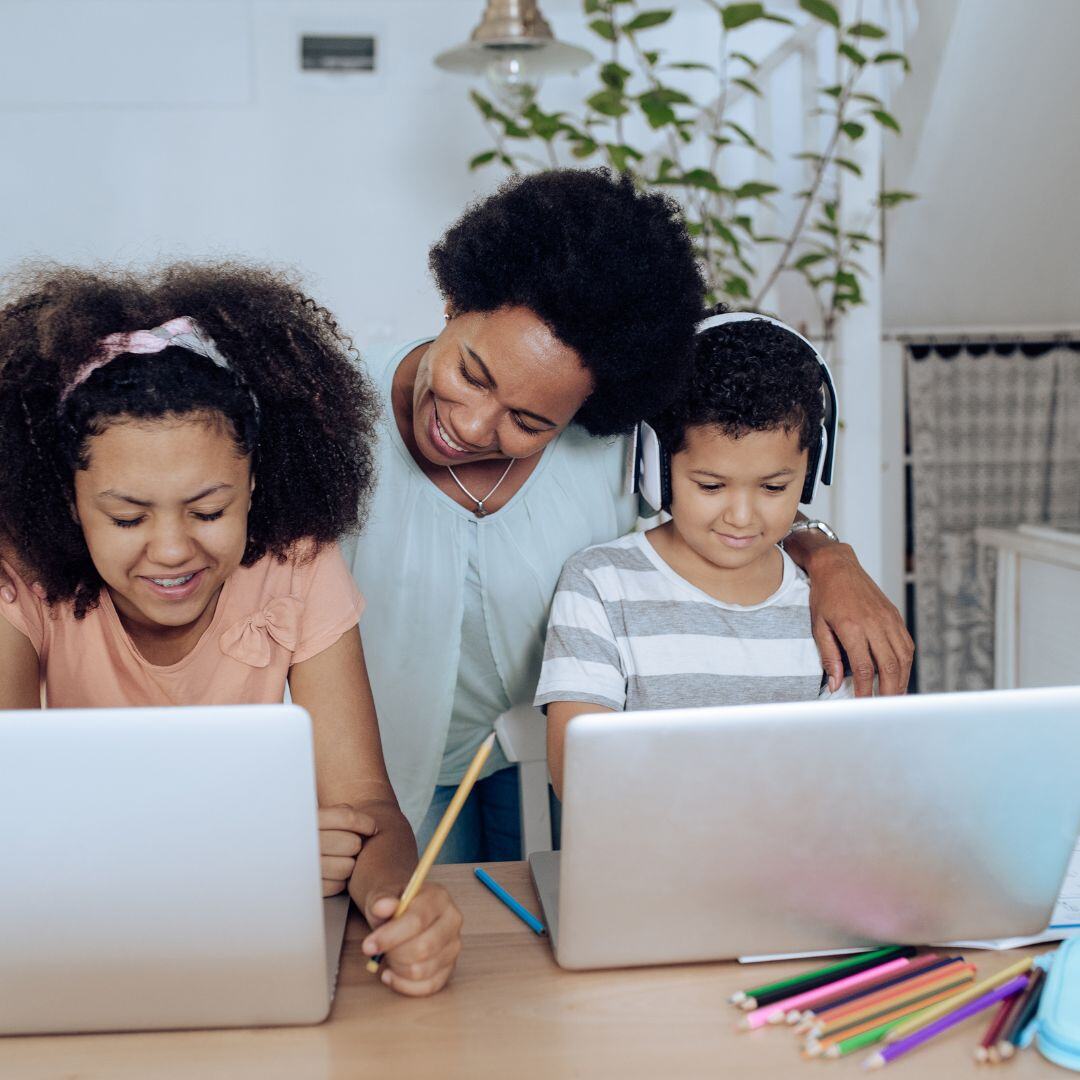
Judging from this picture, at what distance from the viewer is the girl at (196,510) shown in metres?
1.03

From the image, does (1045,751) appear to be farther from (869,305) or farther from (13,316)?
(869,305)

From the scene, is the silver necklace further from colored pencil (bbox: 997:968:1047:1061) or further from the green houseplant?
the green houseplant

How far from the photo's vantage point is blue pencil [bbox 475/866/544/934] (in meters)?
0.95

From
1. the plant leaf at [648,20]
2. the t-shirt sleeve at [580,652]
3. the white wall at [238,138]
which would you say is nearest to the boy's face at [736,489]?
the t-shirt sleeve at [580,652]

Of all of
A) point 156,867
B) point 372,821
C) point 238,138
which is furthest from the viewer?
point 238,138

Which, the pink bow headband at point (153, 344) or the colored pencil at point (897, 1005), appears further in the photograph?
the pink bow headband at point (153, 344)

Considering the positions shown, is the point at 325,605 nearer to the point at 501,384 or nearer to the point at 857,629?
the point at 501,384

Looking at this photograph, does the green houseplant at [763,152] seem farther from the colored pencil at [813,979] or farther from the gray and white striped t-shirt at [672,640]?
the colored pencil at [813,979]

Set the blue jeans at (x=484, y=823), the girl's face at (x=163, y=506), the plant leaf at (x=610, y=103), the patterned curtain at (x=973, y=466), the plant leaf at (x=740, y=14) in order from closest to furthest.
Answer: the girl's face at (x=163, y=506)
the blue jeans at (x=484, y=823)
the plant leaf at (x=740, y=14)
the plant leaf at (x=610, y=103)
the patterned curtain at (x=973, y=466)

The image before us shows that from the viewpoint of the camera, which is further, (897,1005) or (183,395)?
(183,395)

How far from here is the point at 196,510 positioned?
105 centimetres

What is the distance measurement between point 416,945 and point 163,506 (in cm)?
44

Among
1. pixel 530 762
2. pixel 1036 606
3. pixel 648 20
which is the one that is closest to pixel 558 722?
pixel 530 762

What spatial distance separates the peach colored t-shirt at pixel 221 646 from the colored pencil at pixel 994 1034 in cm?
68
